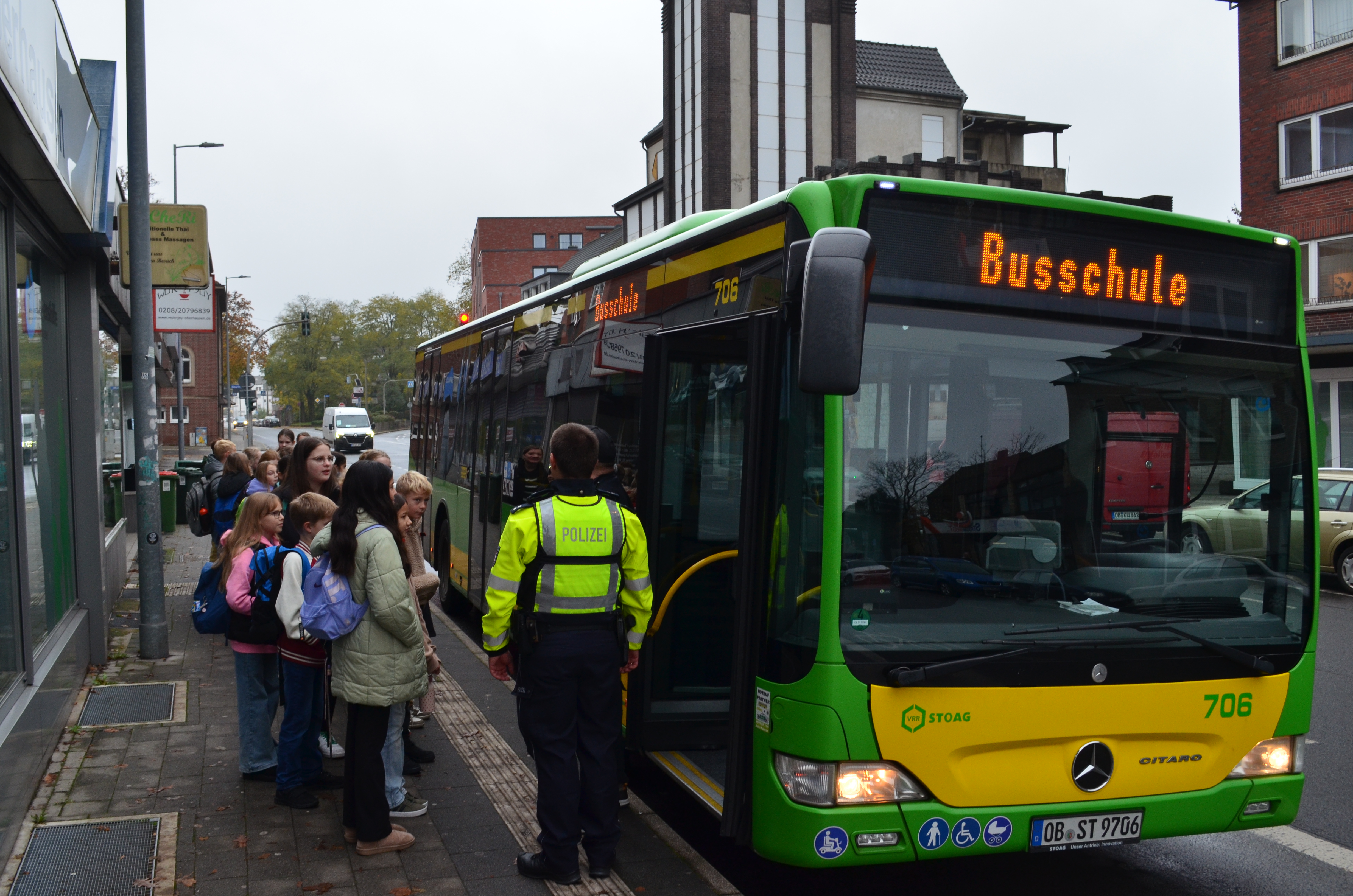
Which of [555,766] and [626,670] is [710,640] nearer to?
[626,670]

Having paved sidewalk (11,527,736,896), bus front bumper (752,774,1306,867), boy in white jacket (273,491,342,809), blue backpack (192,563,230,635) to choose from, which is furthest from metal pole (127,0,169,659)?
bus front bumper (752,774,1306,867)

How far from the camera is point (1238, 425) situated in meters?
4.64

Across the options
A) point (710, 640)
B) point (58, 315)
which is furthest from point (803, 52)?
point (710, 640)

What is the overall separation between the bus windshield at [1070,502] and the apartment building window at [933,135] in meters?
41.1

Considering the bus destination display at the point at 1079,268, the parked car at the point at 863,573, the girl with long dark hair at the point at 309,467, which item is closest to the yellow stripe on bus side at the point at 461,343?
the girl with long dark hair at the point at 309,467

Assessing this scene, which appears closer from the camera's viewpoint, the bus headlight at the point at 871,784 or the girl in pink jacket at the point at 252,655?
the bus headlight at the point at 871,784

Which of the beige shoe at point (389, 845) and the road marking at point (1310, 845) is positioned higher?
the beige shoe at point (389, 845)

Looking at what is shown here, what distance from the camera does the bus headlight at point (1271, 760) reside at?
4582 mm

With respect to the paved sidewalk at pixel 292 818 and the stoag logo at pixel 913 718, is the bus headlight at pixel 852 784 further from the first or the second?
the paved sidewalk at pixel 292 818

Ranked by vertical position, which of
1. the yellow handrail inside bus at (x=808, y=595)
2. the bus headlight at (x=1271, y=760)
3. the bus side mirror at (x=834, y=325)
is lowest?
the bus headlight at (x=1271, y=760)

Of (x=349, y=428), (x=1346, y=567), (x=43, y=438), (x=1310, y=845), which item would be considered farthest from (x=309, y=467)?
(x=349, y=428)

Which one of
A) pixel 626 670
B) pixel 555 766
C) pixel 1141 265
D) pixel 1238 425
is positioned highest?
pixel 1141 265

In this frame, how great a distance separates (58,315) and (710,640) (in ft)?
20.6

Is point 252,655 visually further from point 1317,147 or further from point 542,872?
point 1317,147
